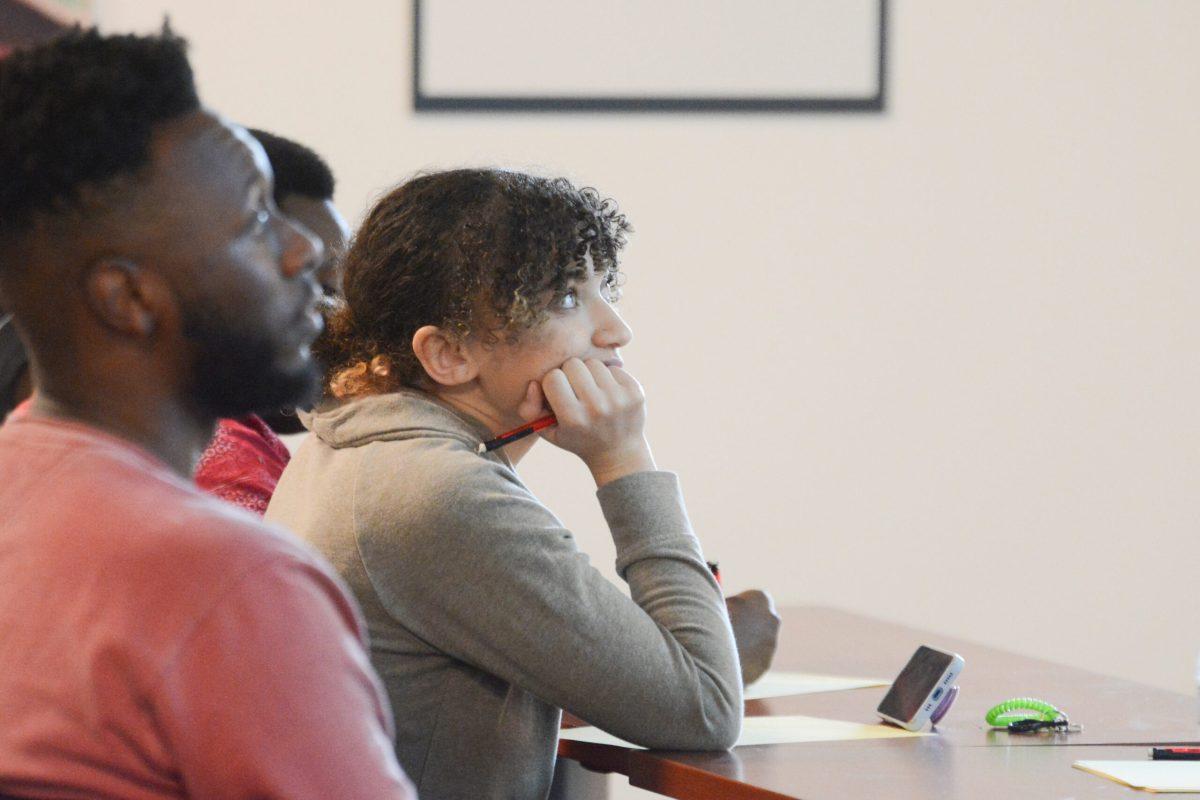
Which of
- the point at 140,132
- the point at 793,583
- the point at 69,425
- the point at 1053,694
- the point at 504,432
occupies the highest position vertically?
the point at 140,132

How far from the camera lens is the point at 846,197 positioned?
3164 mm

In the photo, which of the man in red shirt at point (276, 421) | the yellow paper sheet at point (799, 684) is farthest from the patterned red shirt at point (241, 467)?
the yellow paper sheet at point (799, 684)

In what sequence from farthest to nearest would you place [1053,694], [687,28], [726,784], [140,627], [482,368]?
[687,28]
[1053,694]
[482,368]
[726,784]
[140,627]

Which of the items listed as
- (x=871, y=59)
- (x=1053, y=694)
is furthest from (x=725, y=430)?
(x=1053, y=694)

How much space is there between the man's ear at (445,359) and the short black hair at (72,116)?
69cm

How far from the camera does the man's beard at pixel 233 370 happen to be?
75 centimetres

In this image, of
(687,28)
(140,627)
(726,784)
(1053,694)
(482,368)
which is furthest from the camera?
(687,28)

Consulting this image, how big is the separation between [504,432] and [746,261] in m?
1.76

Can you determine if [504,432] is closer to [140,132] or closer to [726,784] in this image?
[726,784]

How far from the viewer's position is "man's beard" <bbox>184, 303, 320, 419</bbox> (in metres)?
0.75

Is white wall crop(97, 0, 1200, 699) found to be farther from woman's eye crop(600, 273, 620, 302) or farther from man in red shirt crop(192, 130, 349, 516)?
woman's eye crop(600, 273, 620, 302)

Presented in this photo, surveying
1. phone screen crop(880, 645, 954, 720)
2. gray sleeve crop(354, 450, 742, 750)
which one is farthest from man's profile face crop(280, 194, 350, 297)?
phone screen crop(880, 645, 954, 720)

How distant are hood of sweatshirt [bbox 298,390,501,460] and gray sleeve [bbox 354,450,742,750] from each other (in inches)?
2.4

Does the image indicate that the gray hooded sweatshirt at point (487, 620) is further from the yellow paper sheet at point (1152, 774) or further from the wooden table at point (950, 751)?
the yellow paper sheet at point (1152, 774)
